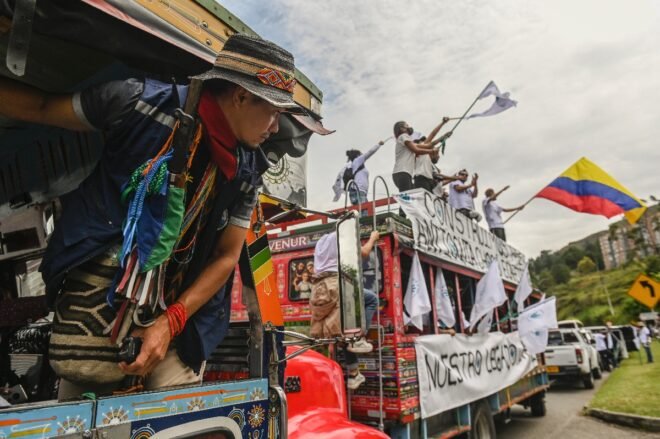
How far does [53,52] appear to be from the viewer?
61.7 inches

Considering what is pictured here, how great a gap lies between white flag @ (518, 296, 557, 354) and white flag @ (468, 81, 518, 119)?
3476 millimetres

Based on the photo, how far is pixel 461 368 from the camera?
210 inches

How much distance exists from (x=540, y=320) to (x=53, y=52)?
7.03 meters

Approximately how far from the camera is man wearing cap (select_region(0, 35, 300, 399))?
4.41 feet

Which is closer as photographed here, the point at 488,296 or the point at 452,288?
the point at 488,296

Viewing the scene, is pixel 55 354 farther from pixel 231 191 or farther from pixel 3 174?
pixel 3 174

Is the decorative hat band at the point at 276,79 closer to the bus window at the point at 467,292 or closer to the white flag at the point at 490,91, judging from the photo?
the bus window at the point at 467,292

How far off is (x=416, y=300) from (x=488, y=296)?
190cm

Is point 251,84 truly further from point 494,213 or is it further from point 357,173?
point 494,213

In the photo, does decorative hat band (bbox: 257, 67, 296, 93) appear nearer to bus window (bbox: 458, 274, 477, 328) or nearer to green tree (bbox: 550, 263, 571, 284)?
bus window (bbox: 458, 274, 477, 328)

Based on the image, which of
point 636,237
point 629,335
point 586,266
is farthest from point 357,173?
point 586,266

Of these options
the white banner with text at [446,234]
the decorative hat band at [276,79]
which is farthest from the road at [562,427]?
the decorative hat band at [276,79]

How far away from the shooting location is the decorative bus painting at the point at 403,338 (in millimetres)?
3986

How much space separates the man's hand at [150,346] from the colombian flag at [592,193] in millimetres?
10614
